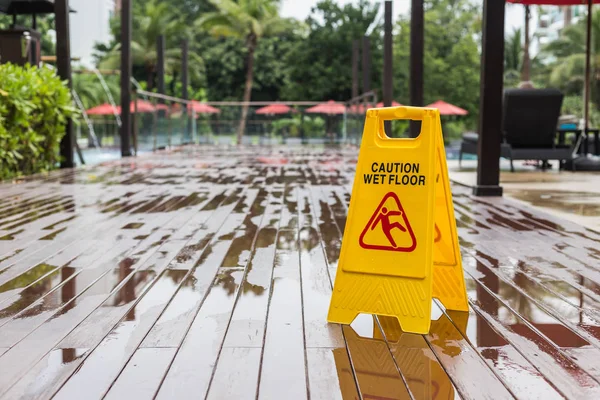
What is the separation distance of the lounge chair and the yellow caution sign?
26.2 feet

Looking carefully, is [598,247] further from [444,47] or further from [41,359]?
[444,47]

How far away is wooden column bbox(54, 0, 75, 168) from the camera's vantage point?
1126cm

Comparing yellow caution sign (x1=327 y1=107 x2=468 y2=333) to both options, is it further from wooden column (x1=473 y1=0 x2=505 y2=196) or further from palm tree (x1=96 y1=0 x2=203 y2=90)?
palm tree (x1=96 y1=0 x2=203 y2=90)

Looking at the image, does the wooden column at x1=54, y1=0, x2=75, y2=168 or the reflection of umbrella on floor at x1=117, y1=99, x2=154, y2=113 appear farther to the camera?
the reflection of umbrella on floor at x1=117, y1=99, x2=154, y2=113

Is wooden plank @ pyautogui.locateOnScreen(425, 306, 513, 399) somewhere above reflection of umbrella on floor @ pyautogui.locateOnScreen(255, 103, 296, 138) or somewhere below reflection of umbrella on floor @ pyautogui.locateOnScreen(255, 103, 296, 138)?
below

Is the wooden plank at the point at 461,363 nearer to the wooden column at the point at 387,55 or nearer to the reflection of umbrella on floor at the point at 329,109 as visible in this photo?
the wooden column at the point at 387,55

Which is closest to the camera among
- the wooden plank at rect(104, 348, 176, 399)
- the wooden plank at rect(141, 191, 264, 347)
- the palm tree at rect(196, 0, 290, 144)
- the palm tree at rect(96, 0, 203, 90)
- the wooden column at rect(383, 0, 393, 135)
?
the wooden plank at rect(104, 348, 176, 399)

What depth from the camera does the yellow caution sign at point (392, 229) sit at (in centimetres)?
276

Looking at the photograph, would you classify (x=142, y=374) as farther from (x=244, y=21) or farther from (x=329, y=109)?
(x=244, y=21)

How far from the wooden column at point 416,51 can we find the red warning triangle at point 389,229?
27.9ft

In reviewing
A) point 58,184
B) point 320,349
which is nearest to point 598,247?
point 320,349

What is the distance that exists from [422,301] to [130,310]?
1192 mm

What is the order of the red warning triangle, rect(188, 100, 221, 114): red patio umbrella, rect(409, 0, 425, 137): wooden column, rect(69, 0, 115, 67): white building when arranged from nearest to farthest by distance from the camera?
the red warning triangle, rect(409, 0, 425, 137): wooden column, rect(188, 100, 221, 114): red patio umbrella, rect(69, 0, 115, 67): white building

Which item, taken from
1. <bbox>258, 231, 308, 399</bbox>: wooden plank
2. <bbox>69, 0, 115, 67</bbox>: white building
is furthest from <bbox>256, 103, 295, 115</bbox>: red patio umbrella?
<bbox>258, 231, 308, 399</bbox>: wooden plank
